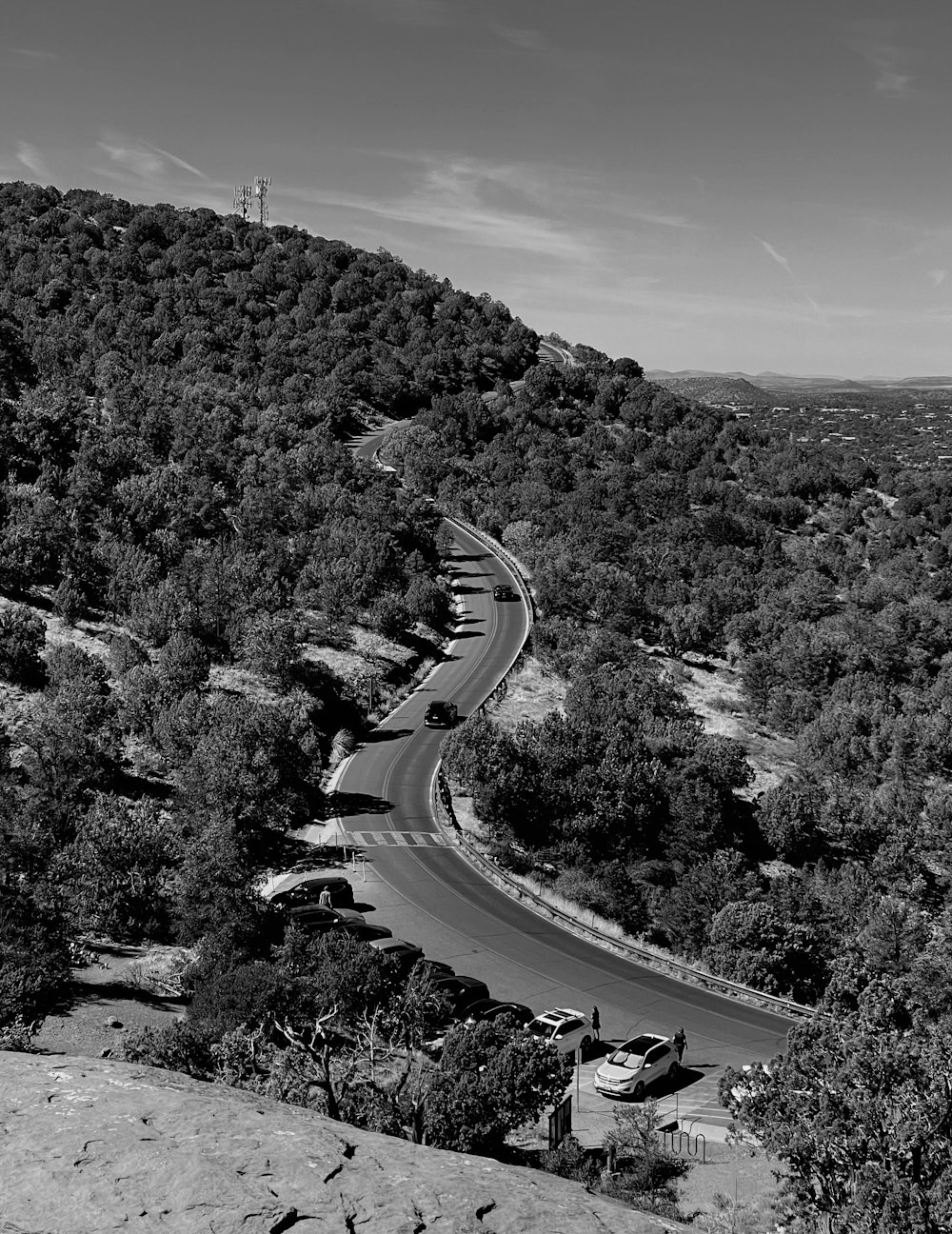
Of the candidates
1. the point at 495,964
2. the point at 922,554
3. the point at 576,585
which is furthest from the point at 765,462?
the point at 495,964

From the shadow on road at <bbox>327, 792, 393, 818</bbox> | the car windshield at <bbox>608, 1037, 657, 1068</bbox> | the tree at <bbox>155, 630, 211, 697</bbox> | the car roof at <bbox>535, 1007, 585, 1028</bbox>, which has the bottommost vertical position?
the shadow on road at <bbox>327, 792, 393, 818</bbox>

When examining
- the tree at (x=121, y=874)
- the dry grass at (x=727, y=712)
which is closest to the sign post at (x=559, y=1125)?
the tree at (x=121, y=874)

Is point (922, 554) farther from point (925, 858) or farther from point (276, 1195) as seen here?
point (276, 1195)

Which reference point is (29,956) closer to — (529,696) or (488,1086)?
(488,1086)

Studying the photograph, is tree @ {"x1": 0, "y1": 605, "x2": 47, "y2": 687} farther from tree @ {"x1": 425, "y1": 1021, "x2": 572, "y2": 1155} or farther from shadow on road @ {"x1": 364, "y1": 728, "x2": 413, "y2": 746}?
tree @ {"x1": 425, "y1": 1021, "x2": 572, "y2": 1155}

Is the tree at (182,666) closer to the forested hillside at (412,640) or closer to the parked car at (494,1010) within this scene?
the forested hillside at (412,640)

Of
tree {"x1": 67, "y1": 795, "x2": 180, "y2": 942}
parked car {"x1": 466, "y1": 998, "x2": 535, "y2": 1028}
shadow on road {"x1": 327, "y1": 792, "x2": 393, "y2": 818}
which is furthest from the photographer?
shadow on road {"x1": 327, "y1": 792, "x2": 393, "y2": 818}

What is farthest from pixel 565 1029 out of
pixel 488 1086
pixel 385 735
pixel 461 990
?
pixel 385 735

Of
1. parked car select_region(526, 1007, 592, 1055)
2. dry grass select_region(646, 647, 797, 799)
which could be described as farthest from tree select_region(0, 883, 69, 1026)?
dry grass select_region(646, 647, 797, 799)
